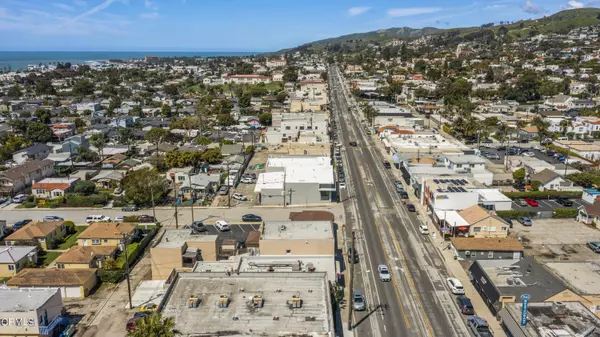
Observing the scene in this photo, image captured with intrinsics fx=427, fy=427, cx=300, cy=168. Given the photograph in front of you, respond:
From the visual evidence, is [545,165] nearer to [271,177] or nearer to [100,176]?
[271,177]

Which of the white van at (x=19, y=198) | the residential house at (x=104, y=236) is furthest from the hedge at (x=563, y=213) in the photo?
the white van at (x=19, y=198)

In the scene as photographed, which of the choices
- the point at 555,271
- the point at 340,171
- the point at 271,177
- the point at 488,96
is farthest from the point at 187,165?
the point at 488,96

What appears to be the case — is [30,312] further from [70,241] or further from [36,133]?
[36,133]

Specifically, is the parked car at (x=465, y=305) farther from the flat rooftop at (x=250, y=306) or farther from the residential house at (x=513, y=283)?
the flat rooftop at (x=250, y=306)

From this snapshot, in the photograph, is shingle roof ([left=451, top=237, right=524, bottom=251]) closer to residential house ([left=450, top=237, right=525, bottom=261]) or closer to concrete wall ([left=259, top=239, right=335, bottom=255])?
residential house ([left=450, top=237, right=525, bottom=261])

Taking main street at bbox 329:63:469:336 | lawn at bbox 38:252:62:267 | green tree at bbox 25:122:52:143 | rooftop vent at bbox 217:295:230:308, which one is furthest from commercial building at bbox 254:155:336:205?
green tree at bbox 25:122:52:143

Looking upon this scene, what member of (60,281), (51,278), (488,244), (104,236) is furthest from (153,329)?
(488,244)
